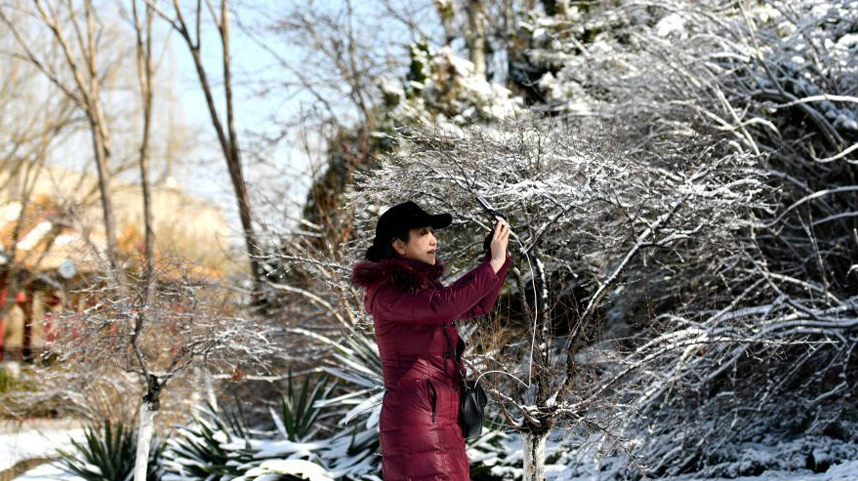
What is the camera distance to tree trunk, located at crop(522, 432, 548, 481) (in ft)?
16.7

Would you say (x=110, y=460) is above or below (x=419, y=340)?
below

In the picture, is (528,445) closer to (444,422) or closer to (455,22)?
(444,422)

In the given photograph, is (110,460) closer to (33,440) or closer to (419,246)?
(33,440)

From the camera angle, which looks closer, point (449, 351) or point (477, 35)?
point (449, 351)

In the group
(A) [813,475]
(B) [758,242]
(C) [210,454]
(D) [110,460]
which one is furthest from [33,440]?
(A) [813,475]

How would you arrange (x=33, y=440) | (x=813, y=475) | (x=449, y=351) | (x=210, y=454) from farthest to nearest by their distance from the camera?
(x=33, y=440)
(x=210, y=454)
(x=813, y=475)
(x=449, y=351)

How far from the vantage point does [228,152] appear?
49.0ft

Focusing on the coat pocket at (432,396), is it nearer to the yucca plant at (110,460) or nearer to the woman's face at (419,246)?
the woman's face at (419,246)

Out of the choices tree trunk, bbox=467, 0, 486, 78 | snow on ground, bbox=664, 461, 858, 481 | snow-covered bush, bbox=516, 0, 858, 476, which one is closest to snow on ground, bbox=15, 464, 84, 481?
snow-covered bush, bbox=516, 0, 858, 476

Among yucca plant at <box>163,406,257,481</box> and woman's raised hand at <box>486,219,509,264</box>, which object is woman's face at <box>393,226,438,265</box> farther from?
yucca plant at <box>163,406,257,481</box>

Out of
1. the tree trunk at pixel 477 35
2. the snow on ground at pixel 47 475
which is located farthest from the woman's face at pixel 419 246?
the tree trunk at pixel 477 35

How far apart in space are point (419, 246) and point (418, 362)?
500mm

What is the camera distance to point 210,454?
770 centimetres

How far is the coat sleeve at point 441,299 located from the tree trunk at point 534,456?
173 cm
